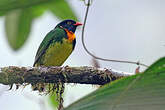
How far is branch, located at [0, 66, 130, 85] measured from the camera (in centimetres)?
245

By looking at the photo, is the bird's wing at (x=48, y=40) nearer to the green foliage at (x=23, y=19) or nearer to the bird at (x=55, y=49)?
the bird at (x=55, y=49)

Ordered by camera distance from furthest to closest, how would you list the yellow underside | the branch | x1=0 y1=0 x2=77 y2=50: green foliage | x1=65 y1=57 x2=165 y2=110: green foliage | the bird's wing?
the bird's wing
the yellow underside
the branch
x1=0 y1=0 x2=77 y2=50: green foliage
x1=65 y1=57 x2=165 y2=110: green foliage

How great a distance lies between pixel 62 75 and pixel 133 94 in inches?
91.3

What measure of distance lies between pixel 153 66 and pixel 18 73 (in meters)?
2.32

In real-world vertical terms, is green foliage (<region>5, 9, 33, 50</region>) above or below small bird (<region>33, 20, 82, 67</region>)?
above

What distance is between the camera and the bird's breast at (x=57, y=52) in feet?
13.7

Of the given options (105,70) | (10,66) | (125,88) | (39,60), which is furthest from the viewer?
(39,60)

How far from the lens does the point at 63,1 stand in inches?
19.6

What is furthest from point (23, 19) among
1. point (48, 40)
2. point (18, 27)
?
point (48, 40)

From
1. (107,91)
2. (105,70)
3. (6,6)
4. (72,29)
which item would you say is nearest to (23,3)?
(6,6)

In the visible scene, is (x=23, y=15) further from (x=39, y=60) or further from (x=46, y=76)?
(x=39, y=60)

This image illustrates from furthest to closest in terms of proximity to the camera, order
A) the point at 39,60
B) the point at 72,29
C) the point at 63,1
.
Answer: the point at 72,29
the point at 39,60
the point at 63,1

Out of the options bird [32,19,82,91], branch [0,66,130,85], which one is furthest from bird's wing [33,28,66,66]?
branch [0,66,130,85]

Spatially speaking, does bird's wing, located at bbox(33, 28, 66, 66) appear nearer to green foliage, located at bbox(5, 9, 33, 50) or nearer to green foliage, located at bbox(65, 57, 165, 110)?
green foliage, located at bbox(5, 9, 33, 50)
